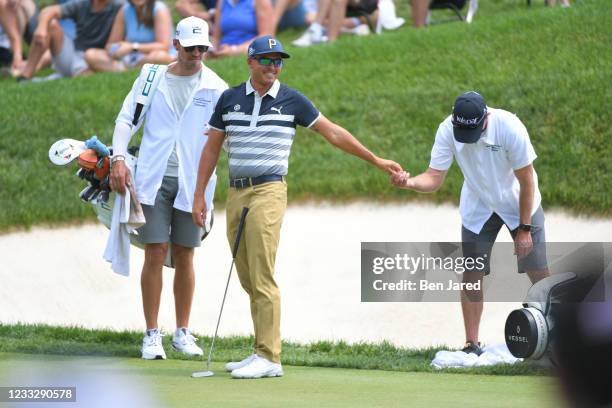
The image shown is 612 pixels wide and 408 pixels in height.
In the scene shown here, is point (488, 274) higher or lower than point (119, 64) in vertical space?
lower

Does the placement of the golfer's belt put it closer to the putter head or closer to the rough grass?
the putter head

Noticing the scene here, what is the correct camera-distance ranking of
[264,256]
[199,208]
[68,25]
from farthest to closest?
[68,25] < [199,208] < [264,256]

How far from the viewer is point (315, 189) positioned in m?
12.5

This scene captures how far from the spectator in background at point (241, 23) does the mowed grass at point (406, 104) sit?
469 mm

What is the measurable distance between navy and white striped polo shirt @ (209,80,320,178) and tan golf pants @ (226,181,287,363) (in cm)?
13

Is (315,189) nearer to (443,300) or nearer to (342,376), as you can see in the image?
(443,300)

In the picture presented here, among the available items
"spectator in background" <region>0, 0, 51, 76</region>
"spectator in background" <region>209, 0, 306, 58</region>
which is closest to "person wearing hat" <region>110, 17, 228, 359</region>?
"spectator in background" <region>209, 0, 306, 58</region>

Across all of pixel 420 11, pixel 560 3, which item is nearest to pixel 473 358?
pixel 420 11

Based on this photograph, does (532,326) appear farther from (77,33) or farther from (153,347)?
(77,33)

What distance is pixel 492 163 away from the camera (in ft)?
25.7

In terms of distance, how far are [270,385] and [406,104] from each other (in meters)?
7.90

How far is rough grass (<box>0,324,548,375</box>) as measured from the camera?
24.9 ft

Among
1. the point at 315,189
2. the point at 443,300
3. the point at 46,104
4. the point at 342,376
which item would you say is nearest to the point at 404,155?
the point at 315,189

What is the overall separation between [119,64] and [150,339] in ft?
28.8
